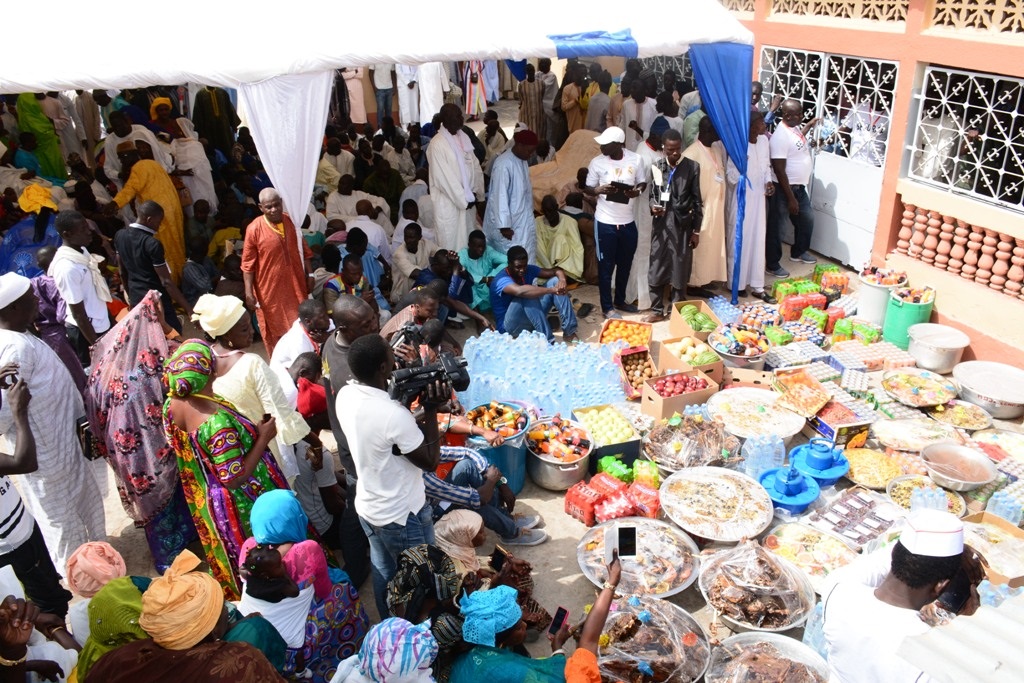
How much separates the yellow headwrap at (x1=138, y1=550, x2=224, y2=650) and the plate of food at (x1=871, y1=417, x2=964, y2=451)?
4.57m

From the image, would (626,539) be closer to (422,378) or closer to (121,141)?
(422,378)

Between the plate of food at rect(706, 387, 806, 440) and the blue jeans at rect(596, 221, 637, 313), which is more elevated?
the blue jeans at rect(596, 221, 637, 313)

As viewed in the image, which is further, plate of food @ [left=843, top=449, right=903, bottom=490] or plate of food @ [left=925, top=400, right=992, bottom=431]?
plate of food @ [left=925, top=400, right=992, bottom=431]

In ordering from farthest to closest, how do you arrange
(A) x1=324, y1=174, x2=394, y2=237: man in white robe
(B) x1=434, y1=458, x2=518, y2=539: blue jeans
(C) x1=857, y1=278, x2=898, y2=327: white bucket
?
(A) x1=324, y1=174, x2=394, y2=237: man in white robe, (C) x1=857, y1=278, x2=898, y2=327: white bucket, (B) x1=434, y1=458, x2=518, y2=539: blue jeans

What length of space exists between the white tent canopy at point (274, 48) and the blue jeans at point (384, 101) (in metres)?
8.11

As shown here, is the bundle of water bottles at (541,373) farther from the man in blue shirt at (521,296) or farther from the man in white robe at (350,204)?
the man in white robe at (350,204)

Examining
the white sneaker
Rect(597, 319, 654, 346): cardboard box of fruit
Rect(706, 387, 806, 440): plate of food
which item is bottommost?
the white sneaker

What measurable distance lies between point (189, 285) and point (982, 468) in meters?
6.90

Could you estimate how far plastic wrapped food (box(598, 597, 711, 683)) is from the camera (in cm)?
350

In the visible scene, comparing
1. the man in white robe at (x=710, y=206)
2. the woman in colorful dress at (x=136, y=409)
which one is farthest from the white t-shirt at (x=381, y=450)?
the man in white robe at (x=710, y=206)

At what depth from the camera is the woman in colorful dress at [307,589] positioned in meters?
3.18

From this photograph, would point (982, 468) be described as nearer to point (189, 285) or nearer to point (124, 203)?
point (189, 285)

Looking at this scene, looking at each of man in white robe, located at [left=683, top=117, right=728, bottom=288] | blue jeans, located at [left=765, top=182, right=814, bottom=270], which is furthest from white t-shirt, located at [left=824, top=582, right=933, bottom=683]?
blue jeans, located at [left=765, top=182, right=814, bottom=270]

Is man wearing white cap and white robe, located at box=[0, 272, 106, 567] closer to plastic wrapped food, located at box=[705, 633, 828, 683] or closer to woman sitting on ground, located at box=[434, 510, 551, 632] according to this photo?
woman sitting on ground, located at box=[434, 510, 551, 632]
